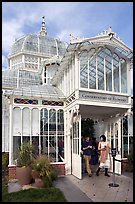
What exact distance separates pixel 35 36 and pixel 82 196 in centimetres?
1764

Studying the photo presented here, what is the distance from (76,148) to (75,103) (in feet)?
6.28

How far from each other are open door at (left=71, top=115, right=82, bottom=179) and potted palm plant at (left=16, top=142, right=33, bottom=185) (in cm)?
180

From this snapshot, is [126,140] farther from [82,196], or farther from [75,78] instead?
[82,196]

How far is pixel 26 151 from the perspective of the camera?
798 cm

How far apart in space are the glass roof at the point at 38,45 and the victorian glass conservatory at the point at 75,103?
976cm

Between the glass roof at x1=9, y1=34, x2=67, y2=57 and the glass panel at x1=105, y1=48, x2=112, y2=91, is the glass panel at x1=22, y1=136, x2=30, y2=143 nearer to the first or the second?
the glass panel at x1=105, y1=48, x2=112, y2=91

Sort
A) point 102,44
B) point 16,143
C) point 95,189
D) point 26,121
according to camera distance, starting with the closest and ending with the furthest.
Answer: point 95,189
point 102,44
point 16,143
point 26,121

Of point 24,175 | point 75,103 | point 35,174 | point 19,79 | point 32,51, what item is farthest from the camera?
point 32,51

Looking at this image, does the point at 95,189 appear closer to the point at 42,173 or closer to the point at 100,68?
the point at 42,173

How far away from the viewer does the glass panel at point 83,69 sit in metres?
8.32

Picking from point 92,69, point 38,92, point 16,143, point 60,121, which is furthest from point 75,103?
point 16,143

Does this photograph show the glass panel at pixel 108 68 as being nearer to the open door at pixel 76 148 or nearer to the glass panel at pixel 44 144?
the open door at pixel 76 148

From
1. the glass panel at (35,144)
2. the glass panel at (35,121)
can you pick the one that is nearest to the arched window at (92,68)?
the glass panel at (35,121)

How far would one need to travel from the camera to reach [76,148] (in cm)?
862
